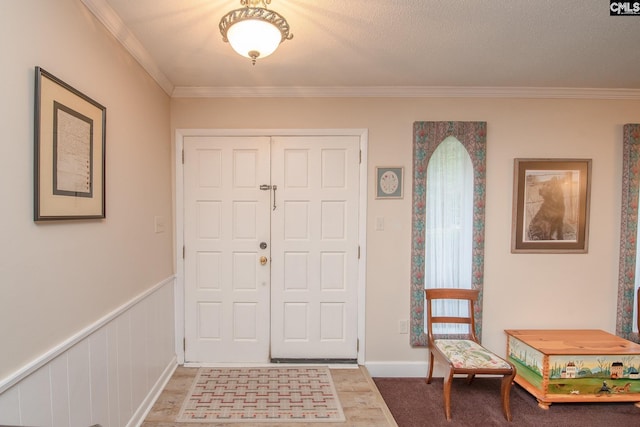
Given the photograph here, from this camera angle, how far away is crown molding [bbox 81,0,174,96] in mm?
1559

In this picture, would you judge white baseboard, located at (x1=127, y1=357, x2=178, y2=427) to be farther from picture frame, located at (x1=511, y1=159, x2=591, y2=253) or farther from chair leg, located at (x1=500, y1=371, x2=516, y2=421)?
picture frame, located at (x1=511, y1=159, x2=591, y2=253)

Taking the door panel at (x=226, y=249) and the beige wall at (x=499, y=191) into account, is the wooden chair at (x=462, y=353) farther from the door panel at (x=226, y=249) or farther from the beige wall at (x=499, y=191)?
the door panel at (x=226, y=249)

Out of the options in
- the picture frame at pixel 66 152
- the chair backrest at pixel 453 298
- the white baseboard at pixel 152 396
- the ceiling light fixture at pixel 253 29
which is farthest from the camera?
the chair backrest at pixel 453 298

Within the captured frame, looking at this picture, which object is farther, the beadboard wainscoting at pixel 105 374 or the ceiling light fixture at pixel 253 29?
the ceiling light fixture at pixel 253 29

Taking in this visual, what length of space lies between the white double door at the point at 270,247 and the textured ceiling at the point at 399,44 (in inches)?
22.9

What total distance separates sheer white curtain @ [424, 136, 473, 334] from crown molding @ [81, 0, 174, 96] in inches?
89.9

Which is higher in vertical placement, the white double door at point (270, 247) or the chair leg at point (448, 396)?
the white double door at point (270, 247)

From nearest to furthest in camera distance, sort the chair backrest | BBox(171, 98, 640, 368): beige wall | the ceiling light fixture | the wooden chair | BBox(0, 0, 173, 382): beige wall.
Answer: BBox(0, 0, 173, 382): beige wall, the ceiling light fixture, the wooden chair, the chair backrest, BBox(171, 98, 640, 368): beige wall

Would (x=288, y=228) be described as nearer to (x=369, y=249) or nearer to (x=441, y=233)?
(x=369, y=249)

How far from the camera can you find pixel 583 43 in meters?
1.92

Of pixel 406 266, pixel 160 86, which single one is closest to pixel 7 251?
pixel 160 86

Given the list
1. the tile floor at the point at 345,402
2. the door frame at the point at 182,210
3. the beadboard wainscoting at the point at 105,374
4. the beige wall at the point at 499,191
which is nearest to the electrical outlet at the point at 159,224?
the door frame at the point at 182,210

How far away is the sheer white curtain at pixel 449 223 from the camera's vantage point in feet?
8.86

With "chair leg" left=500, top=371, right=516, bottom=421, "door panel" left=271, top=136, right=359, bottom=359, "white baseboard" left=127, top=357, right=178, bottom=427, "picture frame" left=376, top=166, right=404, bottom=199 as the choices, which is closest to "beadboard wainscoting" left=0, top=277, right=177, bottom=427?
"white baseboard" left=127, top=357, right=178, bottom=427
